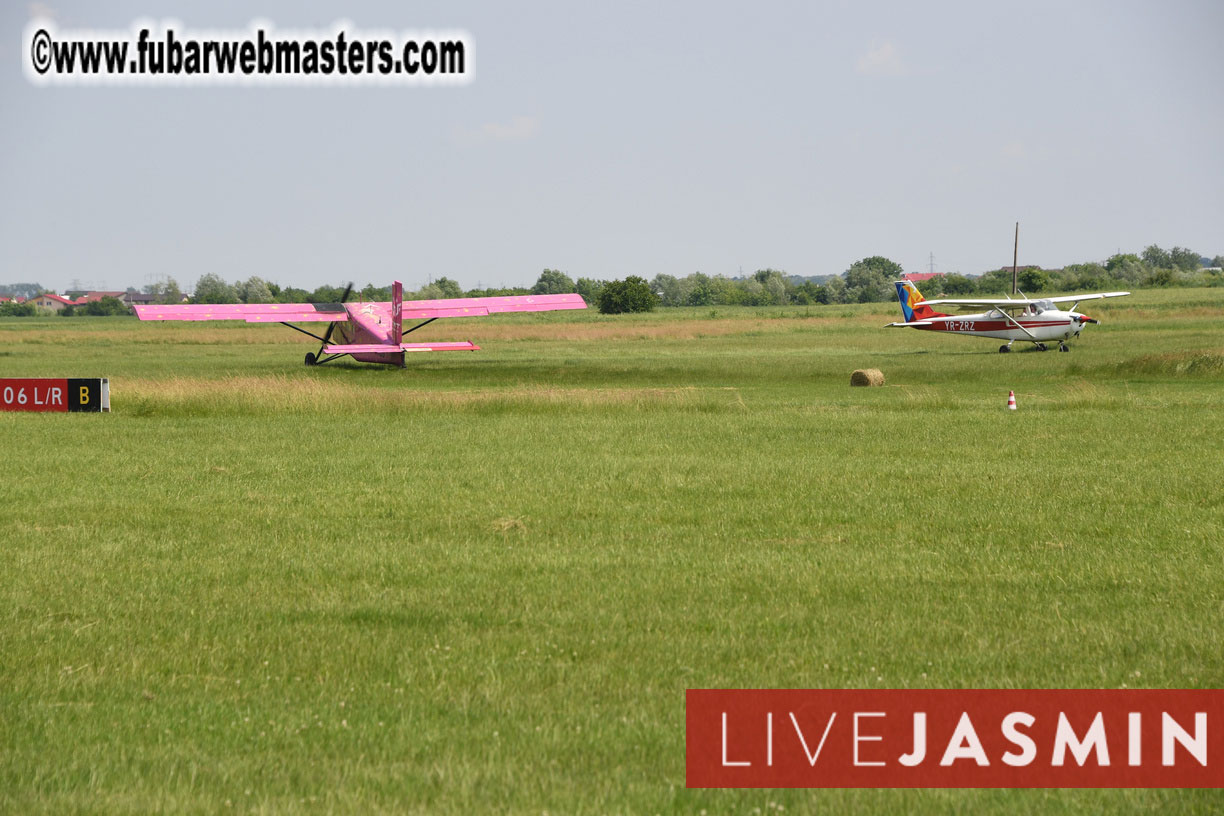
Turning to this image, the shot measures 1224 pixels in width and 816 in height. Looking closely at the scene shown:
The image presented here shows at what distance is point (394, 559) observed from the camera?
9.73 m

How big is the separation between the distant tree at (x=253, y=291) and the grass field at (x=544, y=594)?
133 m

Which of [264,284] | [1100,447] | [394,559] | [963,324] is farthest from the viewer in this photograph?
[264,284]

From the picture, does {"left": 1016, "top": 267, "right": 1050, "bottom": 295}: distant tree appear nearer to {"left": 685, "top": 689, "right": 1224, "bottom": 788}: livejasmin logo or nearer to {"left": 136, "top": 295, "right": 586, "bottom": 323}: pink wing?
{"left": 136, "top": 295, "right": 586, "bottom": 323}: pink wing

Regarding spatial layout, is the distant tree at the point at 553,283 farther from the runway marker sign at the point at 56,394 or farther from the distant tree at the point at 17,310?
the runway marker sign at the point at 56,394

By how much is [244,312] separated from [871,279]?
14521 cm

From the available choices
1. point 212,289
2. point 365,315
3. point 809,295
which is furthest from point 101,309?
point 365,315

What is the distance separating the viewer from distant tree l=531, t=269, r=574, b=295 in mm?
177837

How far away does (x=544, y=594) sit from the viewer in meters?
8.45

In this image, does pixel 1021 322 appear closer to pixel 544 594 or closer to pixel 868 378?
pixel 868 378

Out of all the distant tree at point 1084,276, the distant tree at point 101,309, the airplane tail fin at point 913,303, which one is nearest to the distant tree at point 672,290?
the distant tree at point 1084,276

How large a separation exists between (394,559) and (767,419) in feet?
44.3

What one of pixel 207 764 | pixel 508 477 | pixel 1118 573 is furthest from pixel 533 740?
pixel 508 477

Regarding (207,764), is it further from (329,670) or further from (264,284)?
(264,284)

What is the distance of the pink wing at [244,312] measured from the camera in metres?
40.9
